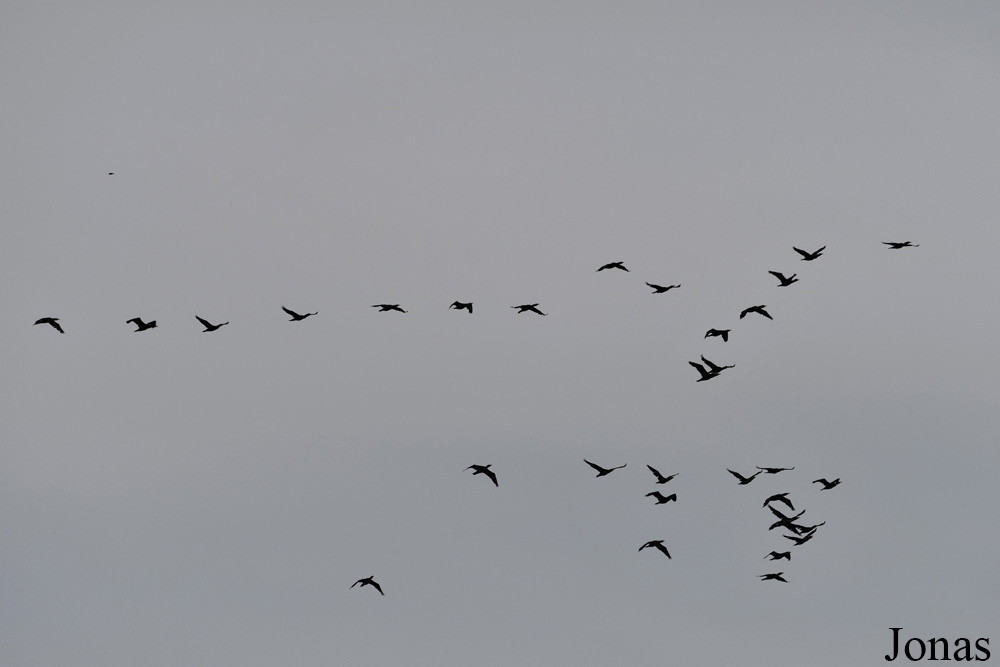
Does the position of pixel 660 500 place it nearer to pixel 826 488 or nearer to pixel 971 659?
pixel 826 488

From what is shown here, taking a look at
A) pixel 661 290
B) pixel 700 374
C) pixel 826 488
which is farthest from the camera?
pixel 826 488

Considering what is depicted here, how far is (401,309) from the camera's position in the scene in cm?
12288

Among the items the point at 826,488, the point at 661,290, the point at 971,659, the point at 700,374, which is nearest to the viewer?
the point at 700,374

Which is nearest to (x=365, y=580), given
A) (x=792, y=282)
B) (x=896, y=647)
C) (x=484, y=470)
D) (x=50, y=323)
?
(x=484, y=470)

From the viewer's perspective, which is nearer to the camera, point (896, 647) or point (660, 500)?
point (660, 500)

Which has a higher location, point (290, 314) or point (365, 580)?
point (290, 314)

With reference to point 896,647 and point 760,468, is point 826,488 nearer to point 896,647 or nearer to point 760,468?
point 760,468

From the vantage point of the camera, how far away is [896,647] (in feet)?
487

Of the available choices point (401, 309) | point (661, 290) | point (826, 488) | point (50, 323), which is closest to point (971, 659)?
point (826, 488)

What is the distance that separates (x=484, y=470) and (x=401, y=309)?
1375 centimetres

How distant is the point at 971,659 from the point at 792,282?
145 feet

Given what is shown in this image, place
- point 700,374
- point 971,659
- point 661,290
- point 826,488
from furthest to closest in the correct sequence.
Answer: point 971,659 → point 826,488 → point 661,290 → point 700,374

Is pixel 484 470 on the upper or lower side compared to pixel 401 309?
lower

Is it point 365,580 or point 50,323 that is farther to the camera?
point 365,580
